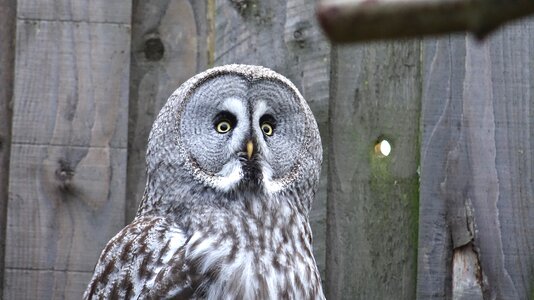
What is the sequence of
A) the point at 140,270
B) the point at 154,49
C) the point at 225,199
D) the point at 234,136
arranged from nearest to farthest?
1. the point at 140,270
2. the point at 234,136
3. the point at 225,199
4. the point at 154,49

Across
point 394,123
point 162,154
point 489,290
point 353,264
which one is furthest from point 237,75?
point 489,290

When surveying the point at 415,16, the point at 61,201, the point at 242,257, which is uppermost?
the point at 415,16

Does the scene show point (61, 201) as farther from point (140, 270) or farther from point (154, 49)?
point (154, 49)

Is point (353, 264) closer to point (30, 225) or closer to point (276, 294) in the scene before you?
point (276, 294)

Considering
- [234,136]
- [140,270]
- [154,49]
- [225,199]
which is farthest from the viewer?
[154,49]

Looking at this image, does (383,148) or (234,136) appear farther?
(383,148)

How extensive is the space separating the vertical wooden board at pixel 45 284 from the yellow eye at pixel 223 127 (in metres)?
0.71

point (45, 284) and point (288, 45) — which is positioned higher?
point (288, 45)

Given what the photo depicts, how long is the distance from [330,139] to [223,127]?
0.40 meters

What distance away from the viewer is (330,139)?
2742mm

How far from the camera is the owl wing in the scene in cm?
237

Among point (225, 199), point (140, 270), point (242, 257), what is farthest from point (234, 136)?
point (140, 270)

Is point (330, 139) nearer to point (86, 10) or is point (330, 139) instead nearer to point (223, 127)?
point (223, 127)

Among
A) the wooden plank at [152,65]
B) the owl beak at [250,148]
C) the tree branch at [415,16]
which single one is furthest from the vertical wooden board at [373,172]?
the tree branch at [415,16]
